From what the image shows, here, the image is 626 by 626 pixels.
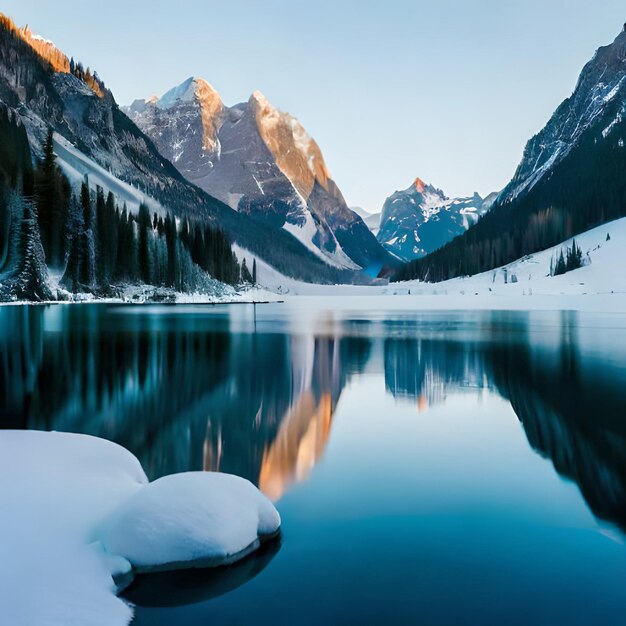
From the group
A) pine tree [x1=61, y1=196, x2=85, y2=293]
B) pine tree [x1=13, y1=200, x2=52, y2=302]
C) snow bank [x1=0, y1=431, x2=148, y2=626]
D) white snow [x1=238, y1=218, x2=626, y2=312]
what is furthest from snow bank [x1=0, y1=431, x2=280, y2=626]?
pine tree [x1=61, y1=196, x2=85, y2=293]

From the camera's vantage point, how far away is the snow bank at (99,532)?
493 cm

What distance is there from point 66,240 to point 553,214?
418ft

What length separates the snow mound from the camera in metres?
5.96

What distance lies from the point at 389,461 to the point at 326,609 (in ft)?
17.6

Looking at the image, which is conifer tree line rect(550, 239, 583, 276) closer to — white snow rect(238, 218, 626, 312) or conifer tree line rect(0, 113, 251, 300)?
white snow rect(238, 218, 626, 312)

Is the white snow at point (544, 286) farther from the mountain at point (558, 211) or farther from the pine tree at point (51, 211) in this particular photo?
the pine tree at point (51, 211)

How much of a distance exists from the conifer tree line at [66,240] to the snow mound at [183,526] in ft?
252

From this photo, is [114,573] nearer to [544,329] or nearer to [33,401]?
[33,401]

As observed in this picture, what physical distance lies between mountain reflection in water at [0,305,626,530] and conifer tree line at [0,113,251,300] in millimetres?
49792

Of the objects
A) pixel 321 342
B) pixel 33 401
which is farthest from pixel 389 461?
pixel 321 342

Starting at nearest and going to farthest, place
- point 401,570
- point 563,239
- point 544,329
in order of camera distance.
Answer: point 401,570
point 544,329
point 563,239

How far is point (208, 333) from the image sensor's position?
38.4 metres

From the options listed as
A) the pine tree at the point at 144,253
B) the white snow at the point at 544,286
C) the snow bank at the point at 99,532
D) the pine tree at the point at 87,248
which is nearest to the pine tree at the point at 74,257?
the pine tree at the point at 87,248

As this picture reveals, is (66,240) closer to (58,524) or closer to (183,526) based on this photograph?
(58,524)
